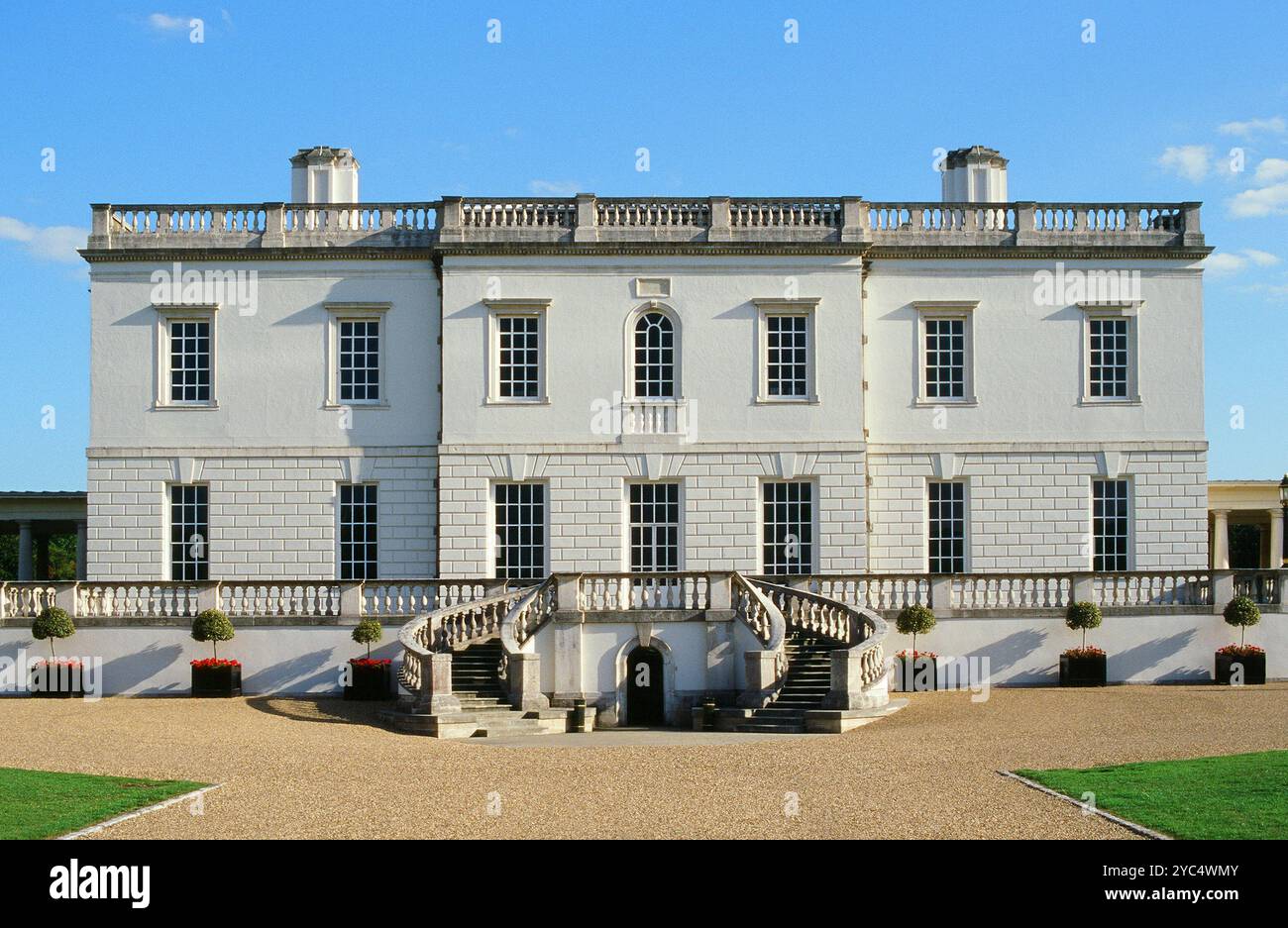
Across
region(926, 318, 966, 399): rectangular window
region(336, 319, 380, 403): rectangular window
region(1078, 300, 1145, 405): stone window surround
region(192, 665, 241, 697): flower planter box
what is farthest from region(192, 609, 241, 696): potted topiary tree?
region(1078, 300, 1145, 405): stone window surround

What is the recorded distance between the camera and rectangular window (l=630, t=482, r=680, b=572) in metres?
31.9

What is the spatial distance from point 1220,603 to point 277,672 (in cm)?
1861

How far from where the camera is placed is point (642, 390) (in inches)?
1270

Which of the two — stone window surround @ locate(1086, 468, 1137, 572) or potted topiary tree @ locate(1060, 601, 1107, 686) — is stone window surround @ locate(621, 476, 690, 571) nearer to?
potted topiary tree @ locate(1060, 601, 1107, 686)

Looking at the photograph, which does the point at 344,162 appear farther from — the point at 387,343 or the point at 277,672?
the point at 277,672

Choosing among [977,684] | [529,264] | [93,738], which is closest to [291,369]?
[529,264]

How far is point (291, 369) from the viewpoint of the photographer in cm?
3241

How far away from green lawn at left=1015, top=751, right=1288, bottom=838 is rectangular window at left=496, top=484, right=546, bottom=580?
15763 mm

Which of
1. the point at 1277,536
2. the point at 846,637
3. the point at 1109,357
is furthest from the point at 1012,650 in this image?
the point at 1277,536

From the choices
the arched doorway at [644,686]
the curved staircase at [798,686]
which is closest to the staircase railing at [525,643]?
the arched doorway at [644,686]

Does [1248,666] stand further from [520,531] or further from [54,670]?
[54,670]

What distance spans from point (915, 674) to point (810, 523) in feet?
15.6

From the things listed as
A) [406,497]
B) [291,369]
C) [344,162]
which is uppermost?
[344,162]

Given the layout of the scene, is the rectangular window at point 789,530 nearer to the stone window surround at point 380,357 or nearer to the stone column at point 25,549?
the stone window surround at point 380,357
